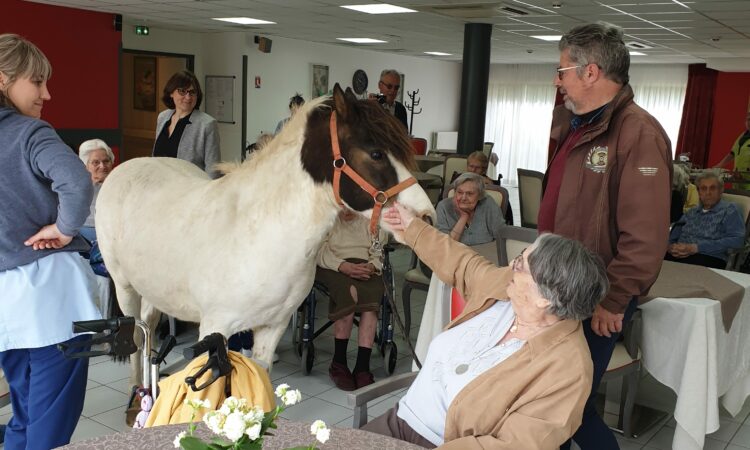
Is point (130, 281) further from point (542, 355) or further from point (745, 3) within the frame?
point (745, 3)

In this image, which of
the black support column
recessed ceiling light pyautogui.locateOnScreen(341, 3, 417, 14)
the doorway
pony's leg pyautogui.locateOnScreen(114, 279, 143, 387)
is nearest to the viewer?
pony's leg pyautogui.locateOnScreen(114, 279, 143, 387)

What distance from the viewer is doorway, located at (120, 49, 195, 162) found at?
43.5 feet

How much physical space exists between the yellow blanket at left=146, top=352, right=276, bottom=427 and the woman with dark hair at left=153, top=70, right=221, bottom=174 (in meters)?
2.60

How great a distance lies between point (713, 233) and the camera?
17.3 ft

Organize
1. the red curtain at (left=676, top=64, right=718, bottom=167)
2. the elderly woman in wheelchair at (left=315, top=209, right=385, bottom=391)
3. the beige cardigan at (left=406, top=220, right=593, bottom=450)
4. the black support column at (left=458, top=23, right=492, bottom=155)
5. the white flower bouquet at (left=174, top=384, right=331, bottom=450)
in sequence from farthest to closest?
the red curtain at (left=676, top=64, right=718, bottom=167) < the black support column at (left=458, top=23, right=492, bottom=155) < the elderly woman in wheelchair at (left=315, top=209, right=385, bottom=391) < the beige cardigan at (left=406, top=220, right=593, bottom=450) < the white flower bouquet at (left=174, top=384, right=331, bottom=450)

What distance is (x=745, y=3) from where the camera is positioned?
7.15 m

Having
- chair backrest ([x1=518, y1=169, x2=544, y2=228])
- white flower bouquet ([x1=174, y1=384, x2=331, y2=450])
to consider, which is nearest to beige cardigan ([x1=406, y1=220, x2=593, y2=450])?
white flower bouquet ([x1=174, y1=384, x2=331, y2=450])

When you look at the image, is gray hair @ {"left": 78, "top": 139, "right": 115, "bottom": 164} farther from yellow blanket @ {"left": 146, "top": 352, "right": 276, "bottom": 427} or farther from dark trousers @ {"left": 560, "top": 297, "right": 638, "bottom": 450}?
dark trousers @ {"left": 560, "top": 297, "right": 638, "bottom": 450}

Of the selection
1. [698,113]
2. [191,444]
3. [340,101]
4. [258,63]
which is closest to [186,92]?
[340,101]

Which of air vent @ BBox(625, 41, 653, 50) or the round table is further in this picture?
air vent @ BBox(625, 41, 653, 50)

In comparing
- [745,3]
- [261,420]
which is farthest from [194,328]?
[745,3]

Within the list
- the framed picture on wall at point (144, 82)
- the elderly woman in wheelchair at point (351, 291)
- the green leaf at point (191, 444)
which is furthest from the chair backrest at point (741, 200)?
the framed picture on wall at point (144, 82)

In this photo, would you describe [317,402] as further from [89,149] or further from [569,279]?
[569,279]

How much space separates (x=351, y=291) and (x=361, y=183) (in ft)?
5.62
